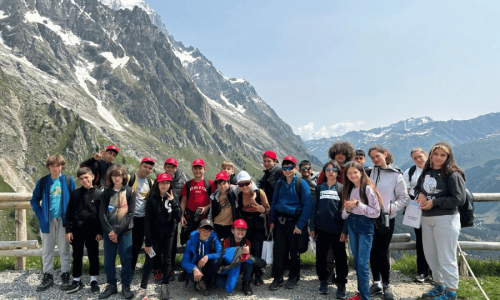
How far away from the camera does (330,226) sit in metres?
7.35

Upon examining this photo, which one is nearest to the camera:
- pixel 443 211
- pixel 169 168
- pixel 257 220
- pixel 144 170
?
pixel 443 211

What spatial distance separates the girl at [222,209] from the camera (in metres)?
8.27

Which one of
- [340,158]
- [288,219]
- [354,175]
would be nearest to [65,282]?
[288,219]

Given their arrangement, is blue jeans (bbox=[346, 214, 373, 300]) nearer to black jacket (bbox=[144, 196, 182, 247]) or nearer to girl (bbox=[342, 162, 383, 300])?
girl (bbox=[342, 162, 383, 300])

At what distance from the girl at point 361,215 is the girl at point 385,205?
0.57 metres

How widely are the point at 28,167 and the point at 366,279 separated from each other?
577 ft

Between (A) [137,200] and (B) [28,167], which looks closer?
(A) [137,200]

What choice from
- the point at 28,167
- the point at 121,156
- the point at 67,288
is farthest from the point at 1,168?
the point at 67,288

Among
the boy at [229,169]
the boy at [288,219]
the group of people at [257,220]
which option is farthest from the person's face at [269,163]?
the boy at [229,169]

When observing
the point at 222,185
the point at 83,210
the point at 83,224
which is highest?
the point at 222,185

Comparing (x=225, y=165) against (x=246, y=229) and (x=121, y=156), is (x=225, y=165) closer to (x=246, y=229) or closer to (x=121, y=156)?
(x=246, y=229)

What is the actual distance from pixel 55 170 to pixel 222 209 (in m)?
4.83

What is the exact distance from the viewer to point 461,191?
6496 millimetres

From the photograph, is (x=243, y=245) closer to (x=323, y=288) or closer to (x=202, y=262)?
(x=202, y=262)
